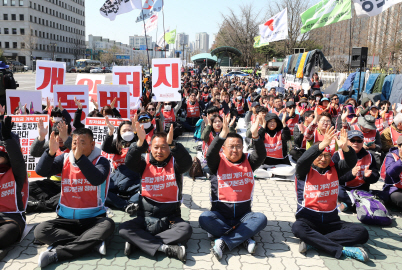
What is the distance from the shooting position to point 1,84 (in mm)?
8797

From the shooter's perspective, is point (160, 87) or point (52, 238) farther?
point (160, 87)

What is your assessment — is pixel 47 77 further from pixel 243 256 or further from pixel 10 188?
pixel 243 256

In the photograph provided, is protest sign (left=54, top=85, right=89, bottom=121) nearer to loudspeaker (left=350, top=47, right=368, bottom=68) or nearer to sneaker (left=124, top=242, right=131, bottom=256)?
sneaker (left=124, top=242, right=131, bottom=256)

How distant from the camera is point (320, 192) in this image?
4.07 meters

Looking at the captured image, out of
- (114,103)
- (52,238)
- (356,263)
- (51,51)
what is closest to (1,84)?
(114,103)

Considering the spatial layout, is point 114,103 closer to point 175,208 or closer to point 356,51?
point 175,208

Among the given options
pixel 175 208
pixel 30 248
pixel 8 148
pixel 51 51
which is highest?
pixel 51 51

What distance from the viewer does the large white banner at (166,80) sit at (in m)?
7.83

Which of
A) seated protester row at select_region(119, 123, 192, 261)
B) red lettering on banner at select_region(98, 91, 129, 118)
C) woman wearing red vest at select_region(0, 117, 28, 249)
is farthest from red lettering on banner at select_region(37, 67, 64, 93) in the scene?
seated protester row at select_region(119, 123, 192, 261)

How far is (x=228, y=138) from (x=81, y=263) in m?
2.14

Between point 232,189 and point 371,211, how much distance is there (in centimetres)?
214

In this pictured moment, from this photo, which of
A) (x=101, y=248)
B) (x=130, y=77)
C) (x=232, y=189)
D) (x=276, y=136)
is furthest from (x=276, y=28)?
(x=101, y=248)

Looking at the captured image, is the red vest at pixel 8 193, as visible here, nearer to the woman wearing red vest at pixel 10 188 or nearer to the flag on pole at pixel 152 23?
the woman wearing red vest at pixel 10 188

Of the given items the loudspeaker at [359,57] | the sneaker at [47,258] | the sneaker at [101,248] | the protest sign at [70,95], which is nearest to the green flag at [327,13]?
the loudspeaker at [359,57]
